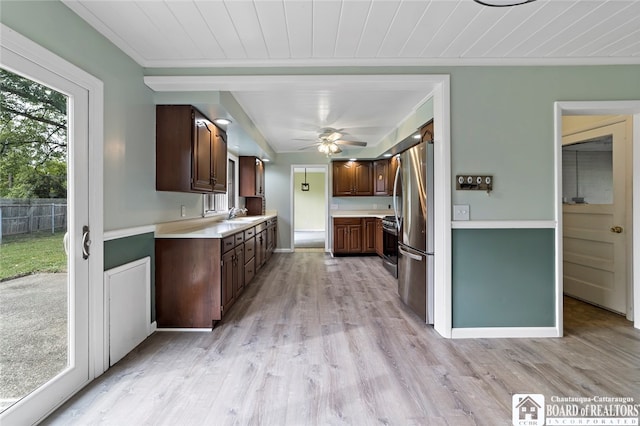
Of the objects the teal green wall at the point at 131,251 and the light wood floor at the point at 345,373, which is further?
the teal green wall at the point at 131,251

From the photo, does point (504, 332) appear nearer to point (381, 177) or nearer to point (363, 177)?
point (381, 177)

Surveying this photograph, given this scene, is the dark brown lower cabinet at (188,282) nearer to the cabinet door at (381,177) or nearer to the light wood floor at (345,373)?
the light wood floor at (345,373)

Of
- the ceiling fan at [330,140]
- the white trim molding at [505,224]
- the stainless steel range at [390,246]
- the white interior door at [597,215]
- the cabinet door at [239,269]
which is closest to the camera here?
the white trim molding at [505,224]

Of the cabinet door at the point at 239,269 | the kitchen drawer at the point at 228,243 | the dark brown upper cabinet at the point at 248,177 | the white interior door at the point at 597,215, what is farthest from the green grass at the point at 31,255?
the white interior door at the point at 597,215

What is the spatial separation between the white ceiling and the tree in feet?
2.14

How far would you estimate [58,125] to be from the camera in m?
1.81

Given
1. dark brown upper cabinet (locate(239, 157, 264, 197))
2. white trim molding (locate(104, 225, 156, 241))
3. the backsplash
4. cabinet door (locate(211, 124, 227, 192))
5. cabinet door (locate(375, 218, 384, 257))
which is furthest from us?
the backsplash

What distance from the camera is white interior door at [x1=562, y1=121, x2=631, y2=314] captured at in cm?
312

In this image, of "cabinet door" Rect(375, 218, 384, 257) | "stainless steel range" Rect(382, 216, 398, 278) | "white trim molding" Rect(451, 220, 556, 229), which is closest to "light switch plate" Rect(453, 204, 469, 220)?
"white trim molding" Rect(451, 220, 556, 229)

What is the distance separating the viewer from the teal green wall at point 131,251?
7.18 feet

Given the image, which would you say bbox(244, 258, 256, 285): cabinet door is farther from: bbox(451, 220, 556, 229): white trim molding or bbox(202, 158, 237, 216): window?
bbox(451, 220, 556, 229): white trim molding

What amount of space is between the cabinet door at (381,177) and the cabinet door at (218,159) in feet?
12.6

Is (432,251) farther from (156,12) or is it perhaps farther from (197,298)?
(156,12)

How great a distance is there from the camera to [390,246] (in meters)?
5.04
